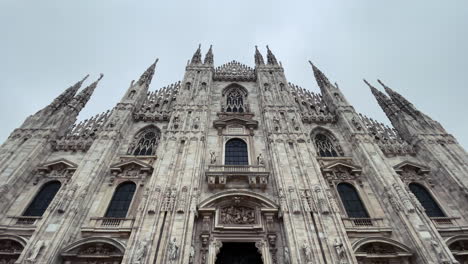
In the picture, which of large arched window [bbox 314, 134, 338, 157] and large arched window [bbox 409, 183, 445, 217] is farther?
large arched window [bbox 314, 134, 338, 157]

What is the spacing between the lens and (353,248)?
11367mm

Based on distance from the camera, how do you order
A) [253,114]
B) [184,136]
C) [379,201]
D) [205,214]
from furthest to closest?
[253,114] < [184,136] < [379,201] < [205,214]

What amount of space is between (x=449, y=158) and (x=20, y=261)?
2282 centimetres

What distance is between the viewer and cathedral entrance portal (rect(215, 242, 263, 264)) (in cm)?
1142

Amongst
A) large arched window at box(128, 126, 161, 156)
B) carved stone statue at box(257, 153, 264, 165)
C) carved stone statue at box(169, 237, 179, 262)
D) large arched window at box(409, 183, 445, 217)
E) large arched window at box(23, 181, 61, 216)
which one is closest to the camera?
carved stone statue at box(169, 237, 179, 262)

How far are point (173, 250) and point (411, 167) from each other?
15.4m

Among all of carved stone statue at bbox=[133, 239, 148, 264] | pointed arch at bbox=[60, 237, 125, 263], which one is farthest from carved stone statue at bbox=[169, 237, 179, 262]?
pointed arch at bbox=[60, 237, 125, 263]

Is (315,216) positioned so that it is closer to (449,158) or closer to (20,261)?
(449,158)

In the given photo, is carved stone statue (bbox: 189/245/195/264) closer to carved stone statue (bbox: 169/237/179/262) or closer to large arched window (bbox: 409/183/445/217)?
carved stone statue (bbox: 169/237/179/262)

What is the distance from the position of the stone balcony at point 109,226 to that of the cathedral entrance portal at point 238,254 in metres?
4.61

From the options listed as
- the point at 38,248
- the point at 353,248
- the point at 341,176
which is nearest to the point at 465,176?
the point at 341,176

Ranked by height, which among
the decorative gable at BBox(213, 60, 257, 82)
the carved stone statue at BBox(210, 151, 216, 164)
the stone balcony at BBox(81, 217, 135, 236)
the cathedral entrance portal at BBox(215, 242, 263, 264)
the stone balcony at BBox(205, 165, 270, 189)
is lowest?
the cathedral entrance portal at BBox(215, 242, 263, 264)

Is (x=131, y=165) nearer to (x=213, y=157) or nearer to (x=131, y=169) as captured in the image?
(x=131, y=169)

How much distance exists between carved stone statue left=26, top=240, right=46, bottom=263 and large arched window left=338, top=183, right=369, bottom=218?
14.8 meters
